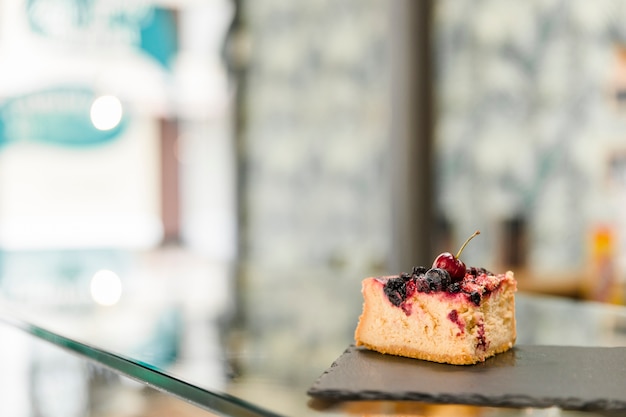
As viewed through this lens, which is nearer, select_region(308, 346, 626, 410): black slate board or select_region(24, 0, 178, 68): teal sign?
select_region(308, 346, 626, 410): black slate board

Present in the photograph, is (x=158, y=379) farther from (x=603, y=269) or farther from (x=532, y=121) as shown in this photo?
(x=532, y=121)

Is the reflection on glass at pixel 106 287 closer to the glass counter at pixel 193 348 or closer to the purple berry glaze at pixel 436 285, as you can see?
the glass counter at pixel 193 348

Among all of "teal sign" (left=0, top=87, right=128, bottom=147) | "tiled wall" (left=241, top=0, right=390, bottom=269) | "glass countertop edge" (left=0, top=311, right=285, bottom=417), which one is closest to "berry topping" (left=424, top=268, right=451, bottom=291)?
"glass countertop edge" (left=0, top=311, right=285, bottom=417)

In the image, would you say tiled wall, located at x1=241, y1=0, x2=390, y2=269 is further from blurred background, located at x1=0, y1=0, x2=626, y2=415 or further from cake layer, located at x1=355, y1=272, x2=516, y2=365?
cake layer, located at x1=355, y1=272, x2=516, y2=365

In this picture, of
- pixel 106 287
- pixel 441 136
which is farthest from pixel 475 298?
pixel 441 136

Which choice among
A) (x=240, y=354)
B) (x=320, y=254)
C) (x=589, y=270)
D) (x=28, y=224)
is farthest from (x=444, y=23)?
(x=240, y=354)

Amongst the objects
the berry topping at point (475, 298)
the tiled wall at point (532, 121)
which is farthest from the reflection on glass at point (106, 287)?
the tiled wall at point (532, 121)
